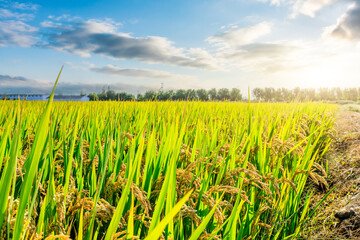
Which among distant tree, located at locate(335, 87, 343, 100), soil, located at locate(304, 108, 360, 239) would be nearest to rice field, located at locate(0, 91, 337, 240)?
soil, located at locate(304, 108, 360, 239)

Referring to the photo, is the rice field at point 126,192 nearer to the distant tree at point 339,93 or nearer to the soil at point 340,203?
the soil at point 340,203

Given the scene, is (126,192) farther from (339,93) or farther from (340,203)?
(339,93)

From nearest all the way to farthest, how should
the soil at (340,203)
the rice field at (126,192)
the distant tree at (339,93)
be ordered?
the rice field at (126,192) < the soil at (340,203) < the distant tree at (339,93)

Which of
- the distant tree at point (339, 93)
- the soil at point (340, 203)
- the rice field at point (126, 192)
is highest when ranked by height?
the distant tree at point (339, 93)

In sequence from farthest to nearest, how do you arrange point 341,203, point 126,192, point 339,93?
point 339,93
point 341,203
point 126,192

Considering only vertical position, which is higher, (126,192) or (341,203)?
(126,192)

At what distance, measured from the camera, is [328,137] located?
464 cm

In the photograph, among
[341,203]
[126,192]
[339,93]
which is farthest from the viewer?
[339,93]

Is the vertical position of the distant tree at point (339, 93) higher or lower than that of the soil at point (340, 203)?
higher

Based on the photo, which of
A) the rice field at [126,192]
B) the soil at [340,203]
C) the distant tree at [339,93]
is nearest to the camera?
the rice field at [126,192]

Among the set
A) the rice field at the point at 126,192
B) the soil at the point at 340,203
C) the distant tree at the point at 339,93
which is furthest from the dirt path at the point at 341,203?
the distant tree at the point at 339,93

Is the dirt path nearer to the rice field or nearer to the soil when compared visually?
the soil

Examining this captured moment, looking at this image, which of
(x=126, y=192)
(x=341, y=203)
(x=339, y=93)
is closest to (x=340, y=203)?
(x=341, y=203)

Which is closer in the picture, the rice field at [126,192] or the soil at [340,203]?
the rice field at [126,192]
